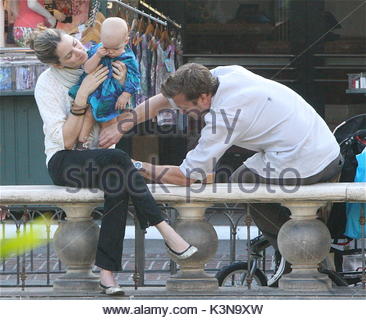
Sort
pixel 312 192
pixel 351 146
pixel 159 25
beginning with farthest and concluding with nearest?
pixel 159 25
pixel 351 146
pixel 312 192

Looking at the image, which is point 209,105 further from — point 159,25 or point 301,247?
point 159,25

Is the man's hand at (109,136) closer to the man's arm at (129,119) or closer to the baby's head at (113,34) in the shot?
the man's arm at (129,119)

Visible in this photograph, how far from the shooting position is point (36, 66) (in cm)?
945

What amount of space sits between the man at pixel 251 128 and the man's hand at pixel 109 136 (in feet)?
1.24

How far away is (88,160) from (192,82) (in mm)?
744

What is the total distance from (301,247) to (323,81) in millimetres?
5829

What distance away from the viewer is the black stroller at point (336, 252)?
552 cm

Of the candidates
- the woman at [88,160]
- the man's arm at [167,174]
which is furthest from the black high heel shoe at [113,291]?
the man's arm at [167,174]

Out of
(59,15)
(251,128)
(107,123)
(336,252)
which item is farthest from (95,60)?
(59,15)

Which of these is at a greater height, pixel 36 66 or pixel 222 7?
pixel 222 7

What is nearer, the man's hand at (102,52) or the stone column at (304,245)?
the stone column at (304,245)

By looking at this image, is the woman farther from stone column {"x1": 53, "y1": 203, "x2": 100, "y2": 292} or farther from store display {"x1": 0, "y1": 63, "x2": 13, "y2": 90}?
store display {"x1": 0, "y1": 63, "x2": 13, "y2": 90}

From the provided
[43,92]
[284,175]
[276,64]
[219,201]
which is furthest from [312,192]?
[276,64]

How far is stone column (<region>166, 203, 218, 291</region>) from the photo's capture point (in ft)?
17.5
